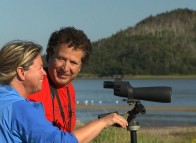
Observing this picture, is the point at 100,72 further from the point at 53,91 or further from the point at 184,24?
the point at 53,91

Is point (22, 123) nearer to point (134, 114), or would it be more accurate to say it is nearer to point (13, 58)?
point (13, 58)

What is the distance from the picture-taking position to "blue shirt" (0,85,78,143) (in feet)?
7.92

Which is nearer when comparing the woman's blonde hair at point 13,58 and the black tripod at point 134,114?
the woman's blonde hair at point 13,58

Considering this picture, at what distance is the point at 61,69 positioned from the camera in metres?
3.13

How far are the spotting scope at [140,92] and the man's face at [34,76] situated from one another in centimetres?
39

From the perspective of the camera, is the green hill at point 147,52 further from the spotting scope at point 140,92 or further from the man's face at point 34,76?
the man's face at point 34,76

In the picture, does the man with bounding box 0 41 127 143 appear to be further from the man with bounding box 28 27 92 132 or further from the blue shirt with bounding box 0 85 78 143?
the man with bounding box 28 27 92 132

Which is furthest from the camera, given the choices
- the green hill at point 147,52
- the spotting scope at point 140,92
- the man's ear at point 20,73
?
the green hill at point 147,52

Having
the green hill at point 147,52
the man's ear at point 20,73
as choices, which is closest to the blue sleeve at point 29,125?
the man's ear at point 20,73

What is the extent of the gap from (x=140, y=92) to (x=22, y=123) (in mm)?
629

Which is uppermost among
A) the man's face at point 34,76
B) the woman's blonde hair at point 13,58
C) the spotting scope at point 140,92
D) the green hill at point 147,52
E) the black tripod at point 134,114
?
the woman's blonde hair at point 13,58

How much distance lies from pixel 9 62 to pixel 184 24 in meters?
148

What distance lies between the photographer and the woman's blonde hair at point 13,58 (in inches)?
98.6

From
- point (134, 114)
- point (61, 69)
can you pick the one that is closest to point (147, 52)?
point (61, 69)
